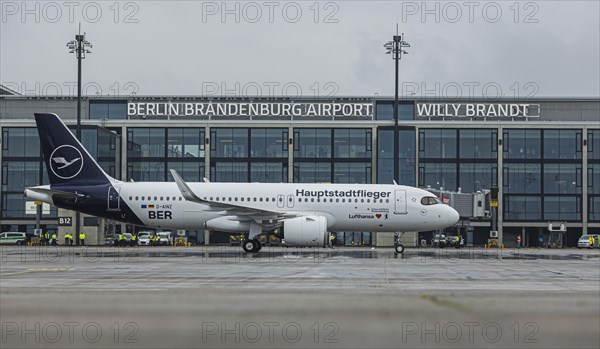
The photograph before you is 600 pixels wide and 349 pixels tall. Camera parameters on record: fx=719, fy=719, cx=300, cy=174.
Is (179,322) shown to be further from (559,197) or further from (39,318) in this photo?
(559,197)

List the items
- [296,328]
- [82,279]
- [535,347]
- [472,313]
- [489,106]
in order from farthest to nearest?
[489,106], [82,279], [472,313], [296,328], [535,347]

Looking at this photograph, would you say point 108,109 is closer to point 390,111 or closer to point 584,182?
point 390,111

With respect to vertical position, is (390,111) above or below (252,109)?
above

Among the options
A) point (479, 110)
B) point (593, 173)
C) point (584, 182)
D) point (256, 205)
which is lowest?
point (256, 205)

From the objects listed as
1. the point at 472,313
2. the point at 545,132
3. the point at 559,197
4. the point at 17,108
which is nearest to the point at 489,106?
the point at 545,132

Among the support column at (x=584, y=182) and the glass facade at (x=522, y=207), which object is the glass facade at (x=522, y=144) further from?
the support column at (x=584, y=182)

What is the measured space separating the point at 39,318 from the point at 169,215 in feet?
93.0

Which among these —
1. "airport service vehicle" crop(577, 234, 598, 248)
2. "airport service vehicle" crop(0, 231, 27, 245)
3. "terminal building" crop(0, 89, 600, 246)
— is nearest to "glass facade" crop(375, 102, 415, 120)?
"terminal building" crop(0, 89, 600, 246)

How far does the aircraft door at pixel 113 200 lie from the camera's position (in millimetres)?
37844

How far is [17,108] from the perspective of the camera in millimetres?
78188

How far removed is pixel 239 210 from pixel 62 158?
10119mm

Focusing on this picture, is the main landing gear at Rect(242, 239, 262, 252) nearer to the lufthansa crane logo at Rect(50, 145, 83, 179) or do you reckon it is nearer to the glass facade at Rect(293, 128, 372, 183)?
the lufthansa crane logo at Rect(50, 145, 83, 179)

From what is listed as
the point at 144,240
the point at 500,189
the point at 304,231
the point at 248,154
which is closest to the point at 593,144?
the point at 500,189

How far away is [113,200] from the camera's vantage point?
1490 inches
